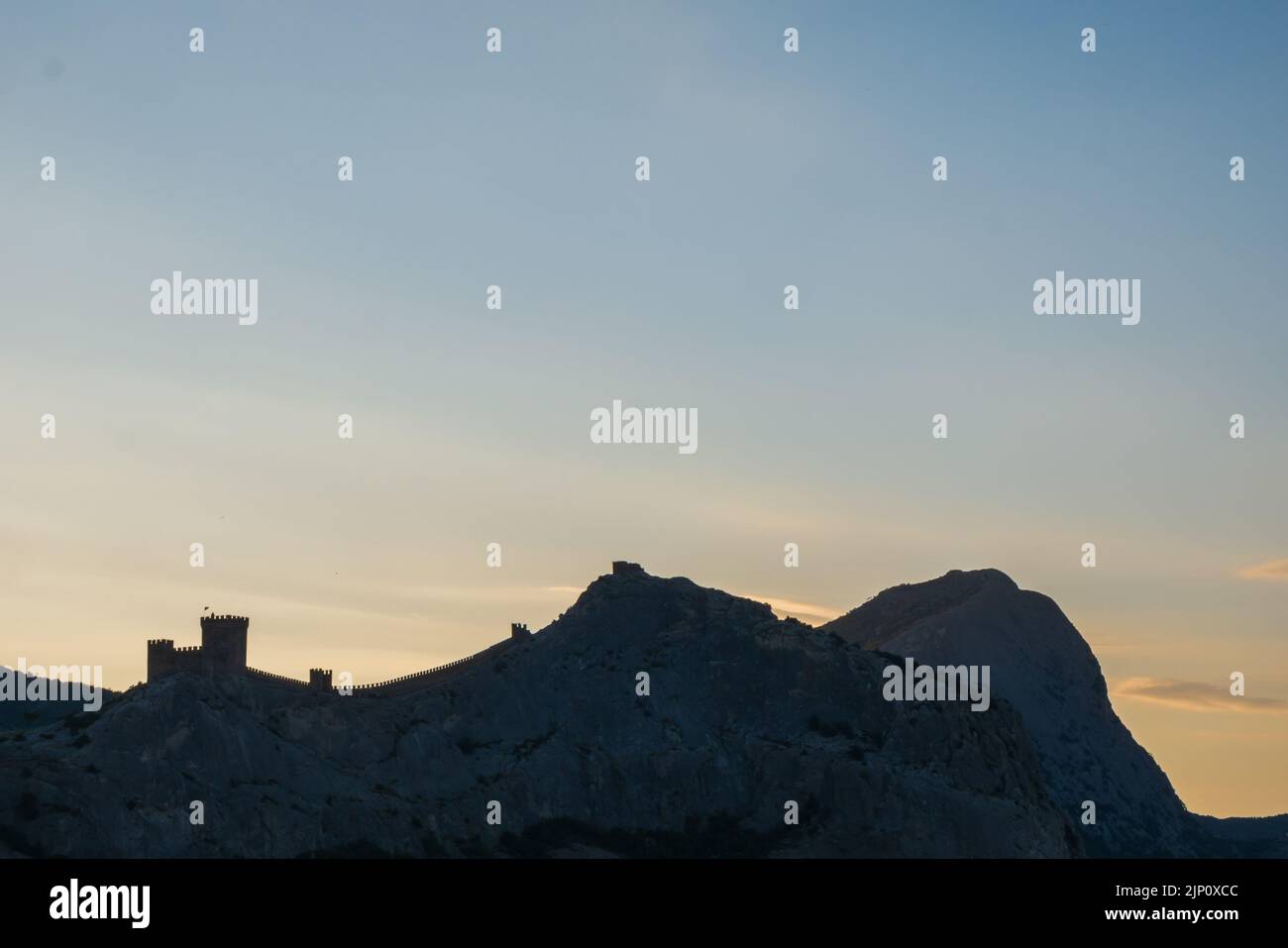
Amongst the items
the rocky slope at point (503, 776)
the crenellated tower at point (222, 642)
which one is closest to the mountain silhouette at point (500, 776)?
the rocky slope at point (503, 776)

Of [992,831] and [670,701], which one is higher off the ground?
[670,701]

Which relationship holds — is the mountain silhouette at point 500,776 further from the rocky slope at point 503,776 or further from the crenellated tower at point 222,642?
the crenellated tower at point 222,642

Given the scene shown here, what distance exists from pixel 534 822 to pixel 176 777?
35.2 m

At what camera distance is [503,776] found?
607 feet

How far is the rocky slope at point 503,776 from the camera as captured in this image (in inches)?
6206

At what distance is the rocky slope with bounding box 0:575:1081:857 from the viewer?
158 metres

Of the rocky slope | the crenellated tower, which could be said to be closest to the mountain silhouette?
the rocky slope

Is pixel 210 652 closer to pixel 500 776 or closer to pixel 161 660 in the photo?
pixel 161 660

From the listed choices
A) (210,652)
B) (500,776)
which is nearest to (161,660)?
(210,652)
